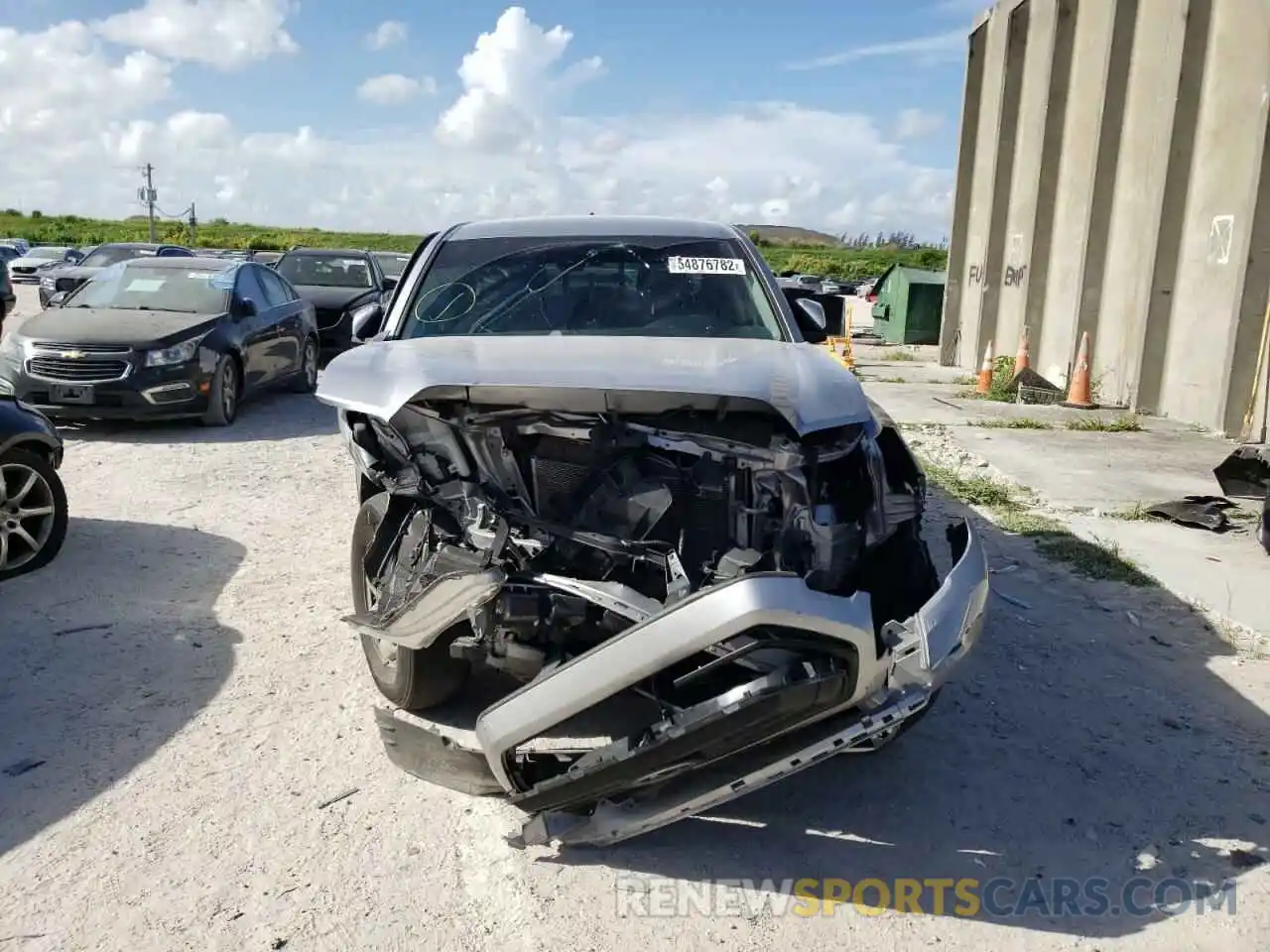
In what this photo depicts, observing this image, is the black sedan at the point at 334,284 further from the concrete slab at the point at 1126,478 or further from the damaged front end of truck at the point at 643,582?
the damaged front end of truck at the point at 643,582

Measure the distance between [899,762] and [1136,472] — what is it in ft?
19.8

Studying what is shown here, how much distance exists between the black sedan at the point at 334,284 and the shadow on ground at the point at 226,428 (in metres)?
3.19

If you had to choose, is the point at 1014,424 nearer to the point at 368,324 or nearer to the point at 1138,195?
the point at 1138,195

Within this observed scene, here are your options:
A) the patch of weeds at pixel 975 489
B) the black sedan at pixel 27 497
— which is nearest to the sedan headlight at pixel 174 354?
the black sedan at pixel 27 497

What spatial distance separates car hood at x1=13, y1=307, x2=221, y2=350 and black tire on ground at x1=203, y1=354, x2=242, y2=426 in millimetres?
417

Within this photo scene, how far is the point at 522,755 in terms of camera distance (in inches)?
119

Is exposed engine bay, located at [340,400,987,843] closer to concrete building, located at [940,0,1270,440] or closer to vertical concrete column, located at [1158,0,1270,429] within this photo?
vertical concrete column, located at [1158,0,1270,429]

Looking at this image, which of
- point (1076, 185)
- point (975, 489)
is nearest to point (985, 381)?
point (1076, 185)

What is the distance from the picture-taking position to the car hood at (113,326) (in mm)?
8992

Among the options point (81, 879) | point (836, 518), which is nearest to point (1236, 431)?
point (836, 518)

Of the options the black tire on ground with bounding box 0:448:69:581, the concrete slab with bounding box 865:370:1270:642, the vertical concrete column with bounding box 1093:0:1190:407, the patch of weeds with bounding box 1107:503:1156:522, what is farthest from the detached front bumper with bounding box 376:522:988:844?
the vertical concrete column with bounding box 1093:0:1190:407

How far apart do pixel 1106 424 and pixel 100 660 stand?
9997 millimetres

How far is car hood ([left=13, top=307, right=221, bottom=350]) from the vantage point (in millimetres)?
8992

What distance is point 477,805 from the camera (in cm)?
340
